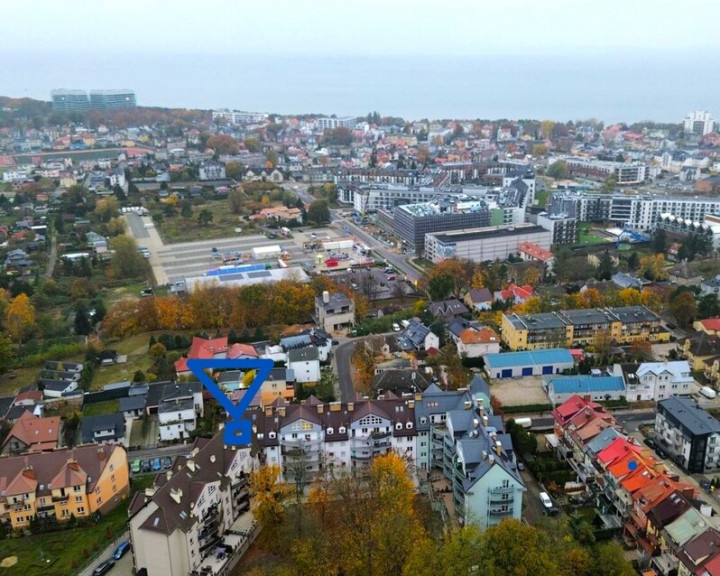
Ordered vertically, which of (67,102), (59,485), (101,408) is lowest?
(101,408)

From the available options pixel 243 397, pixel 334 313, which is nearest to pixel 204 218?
pixel 334 313

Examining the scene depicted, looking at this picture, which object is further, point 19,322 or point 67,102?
point 67,102

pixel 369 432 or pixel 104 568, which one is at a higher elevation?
pixel 369 432

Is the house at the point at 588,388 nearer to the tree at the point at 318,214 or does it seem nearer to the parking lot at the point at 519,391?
the parking lot at the point at 519,391

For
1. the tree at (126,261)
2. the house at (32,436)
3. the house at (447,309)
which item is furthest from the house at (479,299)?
the tree at (126,261)

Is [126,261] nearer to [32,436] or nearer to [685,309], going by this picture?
[32,436]

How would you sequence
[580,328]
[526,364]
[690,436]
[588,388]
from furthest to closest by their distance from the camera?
1. [580,328]
2. [526,364]
3. [588,388]
4. [690,436]

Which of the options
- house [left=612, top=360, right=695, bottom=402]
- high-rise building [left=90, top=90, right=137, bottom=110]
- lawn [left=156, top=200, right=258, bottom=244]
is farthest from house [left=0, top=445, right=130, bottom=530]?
high-rise building [left=90, top=90, right=137, bottom=110]

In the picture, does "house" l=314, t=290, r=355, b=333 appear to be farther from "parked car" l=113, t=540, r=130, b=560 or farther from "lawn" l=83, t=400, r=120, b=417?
"parked car" l=113, t=540, r=130, b=560
